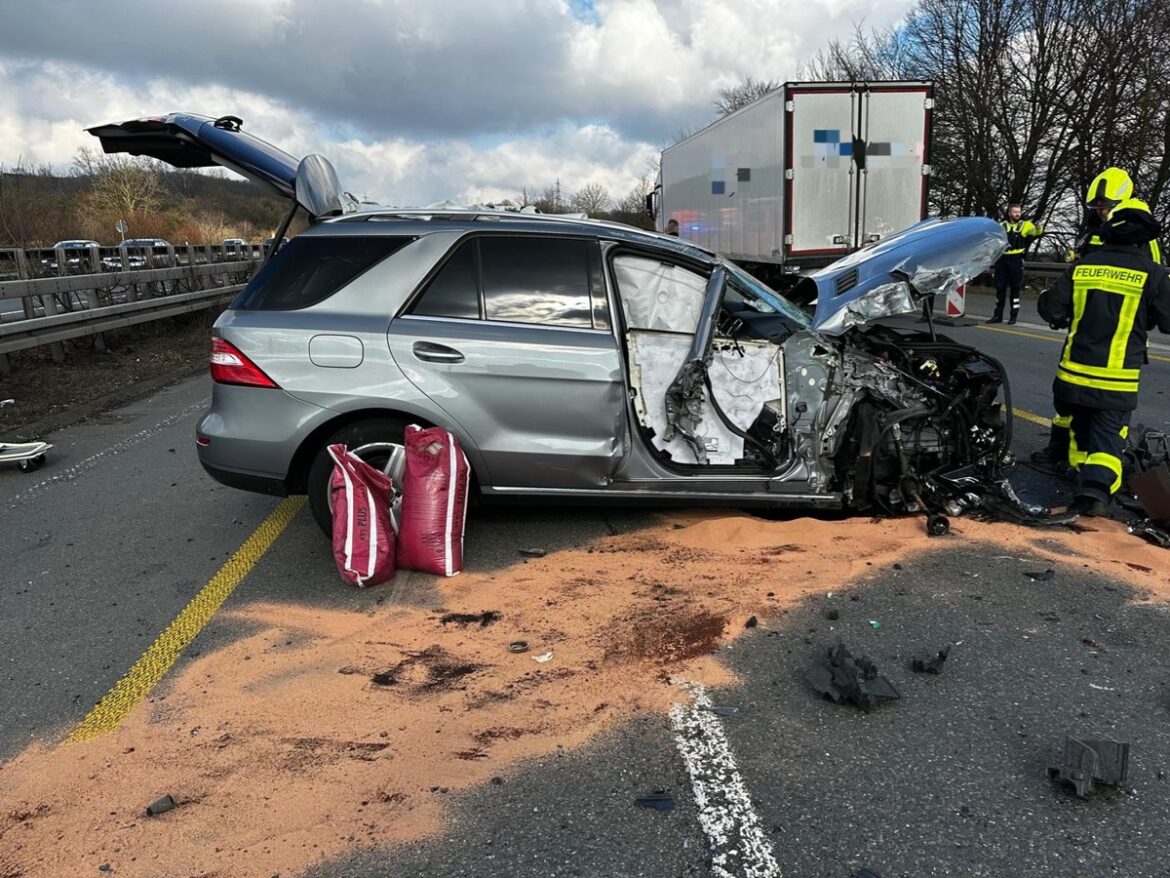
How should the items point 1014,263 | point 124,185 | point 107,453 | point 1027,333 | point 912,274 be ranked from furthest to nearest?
point 124,185
point 1014,263
point 1027,333
point 107,453
point 912,274

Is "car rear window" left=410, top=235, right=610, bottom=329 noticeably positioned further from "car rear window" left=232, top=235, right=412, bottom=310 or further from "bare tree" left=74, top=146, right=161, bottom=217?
"bare tree" left=74, top=146, right=161, bottom=217

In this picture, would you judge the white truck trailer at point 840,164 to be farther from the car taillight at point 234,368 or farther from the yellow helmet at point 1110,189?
the car taillight at point 234,368

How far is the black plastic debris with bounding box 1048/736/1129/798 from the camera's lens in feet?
7.77

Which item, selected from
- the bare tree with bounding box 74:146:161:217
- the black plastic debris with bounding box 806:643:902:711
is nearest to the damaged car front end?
the black plastic debris with bounding box 806:643:902:711

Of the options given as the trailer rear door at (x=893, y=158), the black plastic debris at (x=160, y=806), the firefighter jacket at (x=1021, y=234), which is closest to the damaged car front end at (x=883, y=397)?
the black plastic debris at (x=160, y=806)

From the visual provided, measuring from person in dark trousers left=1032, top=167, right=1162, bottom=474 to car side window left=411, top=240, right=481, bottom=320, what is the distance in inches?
147

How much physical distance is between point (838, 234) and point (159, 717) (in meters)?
11.2

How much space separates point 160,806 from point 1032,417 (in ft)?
23.1

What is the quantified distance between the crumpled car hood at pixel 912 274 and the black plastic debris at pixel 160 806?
11.8 feet

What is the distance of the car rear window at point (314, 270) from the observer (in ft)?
13.6

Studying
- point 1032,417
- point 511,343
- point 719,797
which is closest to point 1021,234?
point 1032,417

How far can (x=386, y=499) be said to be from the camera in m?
3.97

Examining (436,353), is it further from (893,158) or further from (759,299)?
(893,158)

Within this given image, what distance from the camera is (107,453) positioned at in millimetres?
6734
